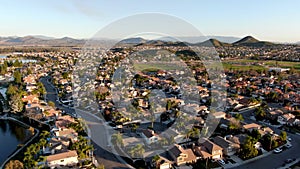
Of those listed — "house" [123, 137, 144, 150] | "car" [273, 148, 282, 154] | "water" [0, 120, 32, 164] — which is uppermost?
"house" [123, 137, 144, 150]

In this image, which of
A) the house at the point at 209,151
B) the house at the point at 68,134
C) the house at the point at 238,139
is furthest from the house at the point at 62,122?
the house at the point at 238,139

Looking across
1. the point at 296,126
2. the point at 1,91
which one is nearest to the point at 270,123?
the point at 296,126

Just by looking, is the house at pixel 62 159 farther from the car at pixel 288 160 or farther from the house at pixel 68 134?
the car at pixel 288 160

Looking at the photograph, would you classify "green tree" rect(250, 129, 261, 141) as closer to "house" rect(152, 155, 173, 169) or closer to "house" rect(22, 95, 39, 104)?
"house" rect(152, 155, 173, 169)

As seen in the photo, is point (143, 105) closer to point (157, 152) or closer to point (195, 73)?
point (157, 152)

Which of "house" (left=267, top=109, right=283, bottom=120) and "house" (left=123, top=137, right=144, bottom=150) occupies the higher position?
"house" (left=267, top=109, right=283, bottom=120)

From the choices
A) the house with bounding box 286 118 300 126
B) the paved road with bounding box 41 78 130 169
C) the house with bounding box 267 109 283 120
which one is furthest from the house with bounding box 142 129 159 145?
the house with bounding box 286 118 300 126

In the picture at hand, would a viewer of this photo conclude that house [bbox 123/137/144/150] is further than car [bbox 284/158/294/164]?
Yes

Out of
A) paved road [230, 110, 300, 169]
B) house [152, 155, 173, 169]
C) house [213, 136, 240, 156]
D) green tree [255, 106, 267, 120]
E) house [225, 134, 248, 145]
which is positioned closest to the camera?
house [152, 155, 173, 169]
